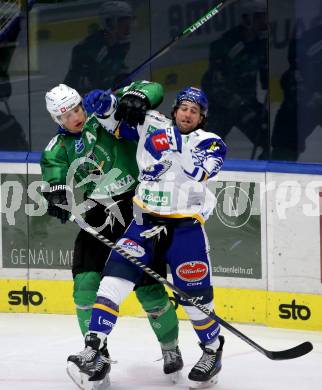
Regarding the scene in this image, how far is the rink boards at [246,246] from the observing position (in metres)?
6.60

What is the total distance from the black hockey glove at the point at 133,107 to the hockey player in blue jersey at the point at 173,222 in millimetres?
44

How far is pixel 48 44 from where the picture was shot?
23.9 feet

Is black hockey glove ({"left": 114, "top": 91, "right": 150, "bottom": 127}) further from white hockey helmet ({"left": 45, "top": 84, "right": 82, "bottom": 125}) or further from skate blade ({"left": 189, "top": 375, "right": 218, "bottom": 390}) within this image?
skate blade ({"left": 189, "top": 375, "right": 218, "bottom": 390})

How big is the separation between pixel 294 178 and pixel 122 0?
1.51 m

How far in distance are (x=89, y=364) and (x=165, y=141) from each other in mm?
1038

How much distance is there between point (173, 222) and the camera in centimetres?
546

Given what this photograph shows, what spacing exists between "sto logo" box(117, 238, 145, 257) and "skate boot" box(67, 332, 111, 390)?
394mm

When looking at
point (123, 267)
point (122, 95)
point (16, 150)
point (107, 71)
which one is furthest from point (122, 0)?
point (123, 267)

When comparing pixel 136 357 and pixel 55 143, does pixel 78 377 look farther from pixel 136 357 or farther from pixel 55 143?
pixel 55 143

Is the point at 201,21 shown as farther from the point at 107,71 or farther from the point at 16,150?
the point at 16,150

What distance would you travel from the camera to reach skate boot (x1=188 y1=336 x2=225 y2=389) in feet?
18.3

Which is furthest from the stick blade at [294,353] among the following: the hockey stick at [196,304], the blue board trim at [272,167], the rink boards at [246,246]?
the blue board trim at [272,167]

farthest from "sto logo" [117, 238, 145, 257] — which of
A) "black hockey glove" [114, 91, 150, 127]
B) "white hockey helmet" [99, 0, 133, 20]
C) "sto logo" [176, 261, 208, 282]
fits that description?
"white hockey helmet" [99, 0, 133, 20]

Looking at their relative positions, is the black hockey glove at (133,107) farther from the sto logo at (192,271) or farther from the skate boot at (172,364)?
the skate boot at (172,364)
